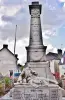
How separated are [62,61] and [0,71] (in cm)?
916

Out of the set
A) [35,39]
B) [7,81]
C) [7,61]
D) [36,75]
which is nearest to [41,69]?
[36,75]

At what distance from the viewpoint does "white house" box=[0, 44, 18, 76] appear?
51244 millimetres

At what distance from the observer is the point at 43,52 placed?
28.1m

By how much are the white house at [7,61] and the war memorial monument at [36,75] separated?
906 inches

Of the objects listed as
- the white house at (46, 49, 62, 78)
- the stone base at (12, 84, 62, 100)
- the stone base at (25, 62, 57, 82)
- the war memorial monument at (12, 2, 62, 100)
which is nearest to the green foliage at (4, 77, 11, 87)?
the white house at (46, 49, 62, 78)

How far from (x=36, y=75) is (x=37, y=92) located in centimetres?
154

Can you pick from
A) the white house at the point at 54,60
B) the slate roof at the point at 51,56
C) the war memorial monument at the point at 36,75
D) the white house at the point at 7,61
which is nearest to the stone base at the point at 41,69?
the war memorial monument at the point at 36,75

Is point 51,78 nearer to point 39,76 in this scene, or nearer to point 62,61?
point 39,76

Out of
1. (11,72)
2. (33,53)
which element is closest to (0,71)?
(11,72)

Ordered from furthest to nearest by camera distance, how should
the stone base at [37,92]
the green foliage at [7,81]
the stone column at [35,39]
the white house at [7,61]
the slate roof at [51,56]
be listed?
the slate roof at [51,56], the white house at [7,61], the green foliage at [7,81], the stone column at [35,39], the stone base at [37,92]

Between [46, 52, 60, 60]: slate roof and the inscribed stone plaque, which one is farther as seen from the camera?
[46, 52, 60, 60]: slate roof

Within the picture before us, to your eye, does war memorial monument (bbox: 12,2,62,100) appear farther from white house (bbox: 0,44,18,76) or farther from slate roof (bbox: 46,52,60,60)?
slate roof (bbox: 46,52,60,60)

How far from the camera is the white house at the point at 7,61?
51.2 meters

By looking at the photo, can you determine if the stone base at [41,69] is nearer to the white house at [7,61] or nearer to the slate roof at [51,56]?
the white house at [7,61]
